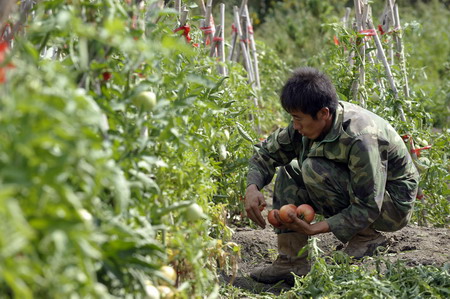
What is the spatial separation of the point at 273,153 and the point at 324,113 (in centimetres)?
56

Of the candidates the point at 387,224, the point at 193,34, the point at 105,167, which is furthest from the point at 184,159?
the point at 193,34

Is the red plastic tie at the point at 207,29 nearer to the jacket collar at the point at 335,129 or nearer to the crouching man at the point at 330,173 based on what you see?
the crouching man at the point at 330,173

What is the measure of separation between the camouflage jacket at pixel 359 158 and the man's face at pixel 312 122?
51 mm

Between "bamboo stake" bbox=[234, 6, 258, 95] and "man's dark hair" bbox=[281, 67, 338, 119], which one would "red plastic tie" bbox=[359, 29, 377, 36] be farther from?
"bamboo stake" bbox=[234, 6, 258, 95]

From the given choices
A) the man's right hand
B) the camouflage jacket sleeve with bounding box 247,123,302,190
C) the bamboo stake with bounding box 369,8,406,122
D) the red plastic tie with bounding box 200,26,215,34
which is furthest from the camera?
the red plastic tie with bounding box 200,26,215,34

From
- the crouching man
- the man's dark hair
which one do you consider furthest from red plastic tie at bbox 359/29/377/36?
the man's dark hair

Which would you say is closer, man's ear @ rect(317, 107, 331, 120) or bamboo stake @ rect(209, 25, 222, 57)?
man's ear @ rect(317, 107, 331, 120)

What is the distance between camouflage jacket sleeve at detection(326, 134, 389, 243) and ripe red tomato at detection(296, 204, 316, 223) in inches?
6.6

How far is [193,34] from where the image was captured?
4.33 meters

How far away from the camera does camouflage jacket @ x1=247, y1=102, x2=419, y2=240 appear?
3.30 m

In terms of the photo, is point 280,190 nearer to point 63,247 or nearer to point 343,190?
point 343,190

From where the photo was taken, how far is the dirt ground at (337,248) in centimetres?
354

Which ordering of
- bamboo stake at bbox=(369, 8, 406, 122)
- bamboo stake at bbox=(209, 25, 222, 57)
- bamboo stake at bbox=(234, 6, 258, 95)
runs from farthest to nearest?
bamboo stake at bbox=(234, 6, 258, 95)
bamboo stake at bbox=(209, 25, 222, 57)
bamboo stake at bbox=(369, 8, 406, 122)

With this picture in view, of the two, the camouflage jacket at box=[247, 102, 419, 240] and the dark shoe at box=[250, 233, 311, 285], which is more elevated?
the camouflage jacket at box=[247, 102, 419, 240]
